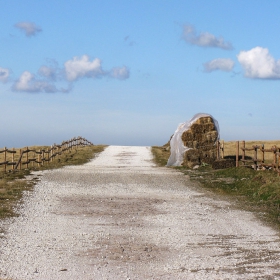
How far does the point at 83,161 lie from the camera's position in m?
35.4

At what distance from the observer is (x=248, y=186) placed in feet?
64.5

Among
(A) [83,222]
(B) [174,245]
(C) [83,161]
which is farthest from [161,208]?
(C) [83,161]

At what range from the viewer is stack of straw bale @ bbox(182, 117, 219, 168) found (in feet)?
101

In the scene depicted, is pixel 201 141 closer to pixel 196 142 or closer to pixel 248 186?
pixel 196 142

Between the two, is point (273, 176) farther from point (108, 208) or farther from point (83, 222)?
point (83, 222)

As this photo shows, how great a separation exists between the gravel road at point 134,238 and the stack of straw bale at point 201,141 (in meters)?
11.9

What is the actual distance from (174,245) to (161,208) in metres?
5.02

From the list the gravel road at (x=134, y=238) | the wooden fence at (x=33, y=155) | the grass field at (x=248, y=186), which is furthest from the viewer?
the wooden fence at (x=33, y=155)

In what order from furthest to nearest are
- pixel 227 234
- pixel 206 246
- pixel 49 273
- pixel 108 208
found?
pixel 108 208, pixel 227 234, pixel 206 246, pixel 49 273

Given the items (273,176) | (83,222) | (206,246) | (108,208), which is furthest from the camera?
(273,176)

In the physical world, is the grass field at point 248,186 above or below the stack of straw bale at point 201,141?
below

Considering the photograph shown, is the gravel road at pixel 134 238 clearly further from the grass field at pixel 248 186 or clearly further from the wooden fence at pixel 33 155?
the wooden fence at pixel 33 155

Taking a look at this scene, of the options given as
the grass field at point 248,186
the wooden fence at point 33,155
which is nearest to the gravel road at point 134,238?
the grass field at point 248,186

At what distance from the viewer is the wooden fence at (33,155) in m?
28.3
